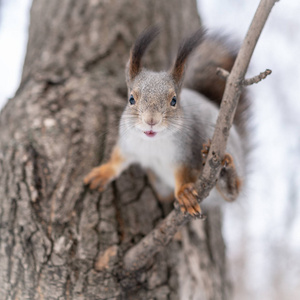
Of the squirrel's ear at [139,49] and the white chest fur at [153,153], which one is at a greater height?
the squirrel's ear at [139,49]

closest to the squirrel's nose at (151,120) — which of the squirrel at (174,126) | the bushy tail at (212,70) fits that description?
the squirrel at (174,126)

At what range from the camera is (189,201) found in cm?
123

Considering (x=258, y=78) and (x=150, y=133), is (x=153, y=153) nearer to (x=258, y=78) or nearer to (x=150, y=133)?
(x=150, y=133)

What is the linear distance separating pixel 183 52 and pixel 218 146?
426 millimetres

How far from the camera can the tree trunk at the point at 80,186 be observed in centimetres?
133

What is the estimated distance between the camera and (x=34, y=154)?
1.54 meters

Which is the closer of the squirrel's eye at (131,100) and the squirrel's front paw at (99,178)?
the squirrel's eye at (131,100)

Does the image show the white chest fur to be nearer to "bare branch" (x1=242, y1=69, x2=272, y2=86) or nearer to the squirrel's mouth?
the squirrel's mouth

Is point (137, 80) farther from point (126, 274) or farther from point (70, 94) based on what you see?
point (126, 274)

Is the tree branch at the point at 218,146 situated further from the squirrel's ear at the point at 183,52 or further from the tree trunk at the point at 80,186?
the squirrel's ear at the point at 183,52

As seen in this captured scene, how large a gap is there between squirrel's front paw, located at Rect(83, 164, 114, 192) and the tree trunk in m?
0.04

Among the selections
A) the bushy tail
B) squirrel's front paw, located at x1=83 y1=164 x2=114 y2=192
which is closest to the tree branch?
squirrel's front paw, located at x1=83 y1=164 x2=114 y2=192

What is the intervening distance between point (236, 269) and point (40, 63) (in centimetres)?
497

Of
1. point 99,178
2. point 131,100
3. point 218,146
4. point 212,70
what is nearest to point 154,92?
point 131,100
